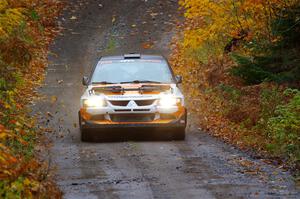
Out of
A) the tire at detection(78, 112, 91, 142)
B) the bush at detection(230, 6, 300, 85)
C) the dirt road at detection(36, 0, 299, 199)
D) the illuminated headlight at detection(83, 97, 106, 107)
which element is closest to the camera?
the dirt road at detection(36, 0, 299, 199)

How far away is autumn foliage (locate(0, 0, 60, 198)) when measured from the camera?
8.17 metres

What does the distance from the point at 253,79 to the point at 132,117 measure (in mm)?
3330

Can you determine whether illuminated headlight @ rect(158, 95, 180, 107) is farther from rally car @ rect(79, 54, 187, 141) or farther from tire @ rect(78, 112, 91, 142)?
tire @ rect(78, 112, 91, 142)

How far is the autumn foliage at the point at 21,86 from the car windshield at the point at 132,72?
1886 millimetres

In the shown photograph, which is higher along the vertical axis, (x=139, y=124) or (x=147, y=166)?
(x=139, y=124)

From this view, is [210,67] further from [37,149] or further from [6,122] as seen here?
[6,122]

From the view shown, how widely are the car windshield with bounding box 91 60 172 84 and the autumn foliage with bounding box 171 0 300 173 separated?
176 cm

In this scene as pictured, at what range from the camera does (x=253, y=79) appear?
17.6 metres

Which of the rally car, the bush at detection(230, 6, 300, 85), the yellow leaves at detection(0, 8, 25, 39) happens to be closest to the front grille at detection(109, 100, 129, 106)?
the rally car

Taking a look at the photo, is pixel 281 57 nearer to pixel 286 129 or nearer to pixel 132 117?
pixel 286 129

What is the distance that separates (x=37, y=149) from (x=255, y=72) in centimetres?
517

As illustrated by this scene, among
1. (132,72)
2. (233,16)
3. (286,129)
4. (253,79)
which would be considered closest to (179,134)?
(132,72)

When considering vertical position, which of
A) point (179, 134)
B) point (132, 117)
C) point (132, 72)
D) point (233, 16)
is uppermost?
point (233, 16)

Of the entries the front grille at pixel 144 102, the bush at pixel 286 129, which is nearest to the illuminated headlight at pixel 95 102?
the front grille at pixel 144 102
